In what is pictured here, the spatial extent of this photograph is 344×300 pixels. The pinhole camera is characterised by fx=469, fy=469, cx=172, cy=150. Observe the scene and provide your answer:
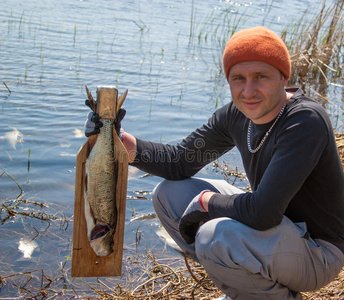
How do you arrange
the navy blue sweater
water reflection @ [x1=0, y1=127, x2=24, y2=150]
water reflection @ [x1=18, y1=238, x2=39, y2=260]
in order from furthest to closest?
water reflection @ [x1=0, y1=127, x2=24, y2=150] < water reflection @ [x1=18, y1=238, x2=39, y2=260] < the navy blue sweater

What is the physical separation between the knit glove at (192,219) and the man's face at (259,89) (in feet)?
1.99

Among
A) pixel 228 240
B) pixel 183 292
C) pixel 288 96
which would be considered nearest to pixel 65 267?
pixel 183 292

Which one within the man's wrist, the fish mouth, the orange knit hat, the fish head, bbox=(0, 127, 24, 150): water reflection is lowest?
bbox=(0, 127, 24, 150): water reflection

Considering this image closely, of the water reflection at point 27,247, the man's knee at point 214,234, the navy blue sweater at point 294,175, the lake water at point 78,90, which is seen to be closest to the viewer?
the navy blue sweater at point 294,175

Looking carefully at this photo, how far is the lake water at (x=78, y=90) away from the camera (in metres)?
4.21

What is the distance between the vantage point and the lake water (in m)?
4.21

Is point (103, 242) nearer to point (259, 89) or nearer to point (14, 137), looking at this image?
point (259, 89)

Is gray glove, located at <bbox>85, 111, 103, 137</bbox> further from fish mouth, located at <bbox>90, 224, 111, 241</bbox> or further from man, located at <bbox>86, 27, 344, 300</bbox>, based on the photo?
man, located at <bbox>86, 27, 344, 300</bbox>

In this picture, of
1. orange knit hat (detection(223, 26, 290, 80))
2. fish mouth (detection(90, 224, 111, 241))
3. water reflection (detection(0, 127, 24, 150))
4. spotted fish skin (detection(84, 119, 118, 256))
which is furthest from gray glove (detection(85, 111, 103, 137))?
water reflection (detection(0, 127, 24, 150))

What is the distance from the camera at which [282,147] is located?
2.49 meters

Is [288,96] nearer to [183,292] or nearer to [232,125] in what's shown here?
[232,125]

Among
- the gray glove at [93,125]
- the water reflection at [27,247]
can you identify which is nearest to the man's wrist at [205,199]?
the gray glove at [93,125]

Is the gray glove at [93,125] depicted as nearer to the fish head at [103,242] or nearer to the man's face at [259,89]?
the fish head at [103,242]

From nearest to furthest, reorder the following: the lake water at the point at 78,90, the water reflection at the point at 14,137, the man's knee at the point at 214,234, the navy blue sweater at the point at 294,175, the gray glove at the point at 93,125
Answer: the navy blue sweater at the point at 294,175, the man's knee at the point at 214,234, the gray glove at the point at 93,125, the lake water at the point at 78,90, the water reflection at the point at 14,137
